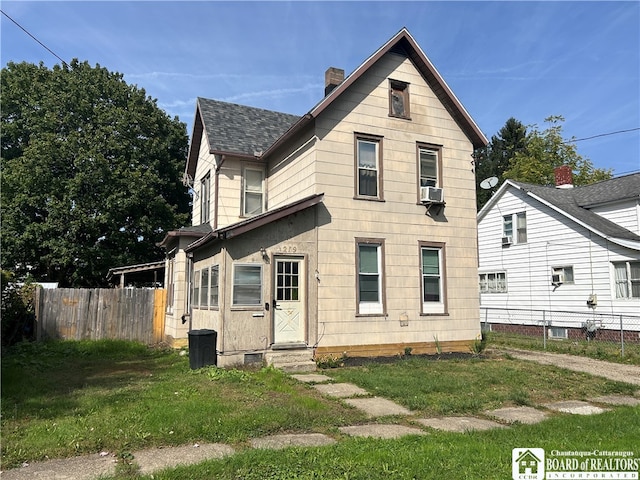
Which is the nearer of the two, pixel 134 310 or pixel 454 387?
pixel 454 387

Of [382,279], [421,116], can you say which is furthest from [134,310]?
[421,116]

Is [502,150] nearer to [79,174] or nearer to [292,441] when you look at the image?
[79,174]

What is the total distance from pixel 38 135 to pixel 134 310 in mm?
16260

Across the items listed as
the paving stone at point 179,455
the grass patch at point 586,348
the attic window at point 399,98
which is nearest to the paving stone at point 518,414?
the paving stone at point 179,455

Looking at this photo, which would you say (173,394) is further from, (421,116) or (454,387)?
(421,116)

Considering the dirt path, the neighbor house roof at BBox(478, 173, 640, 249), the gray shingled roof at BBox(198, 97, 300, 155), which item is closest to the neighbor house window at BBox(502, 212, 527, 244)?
the neighbor house roof at BBox(478, 173, 640, 249)

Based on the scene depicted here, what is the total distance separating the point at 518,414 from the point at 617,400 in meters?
2.68

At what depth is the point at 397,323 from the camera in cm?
1299

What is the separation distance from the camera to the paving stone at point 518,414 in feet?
24.3

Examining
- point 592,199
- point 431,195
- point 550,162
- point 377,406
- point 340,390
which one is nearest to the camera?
point 377,406

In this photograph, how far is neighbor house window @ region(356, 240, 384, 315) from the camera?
41.8ft

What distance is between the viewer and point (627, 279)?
716 inches

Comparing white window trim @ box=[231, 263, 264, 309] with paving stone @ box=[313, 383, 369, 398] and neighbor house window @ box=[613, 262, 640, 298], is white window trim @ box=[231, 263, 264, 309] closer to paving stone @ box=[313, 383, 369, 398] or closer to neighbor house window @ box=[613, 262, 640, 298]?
paving stone @ box=[313, 383, 369, 398]

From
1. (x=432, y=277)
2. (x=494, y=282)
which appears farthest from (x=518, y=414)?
(x=494, y=282)
